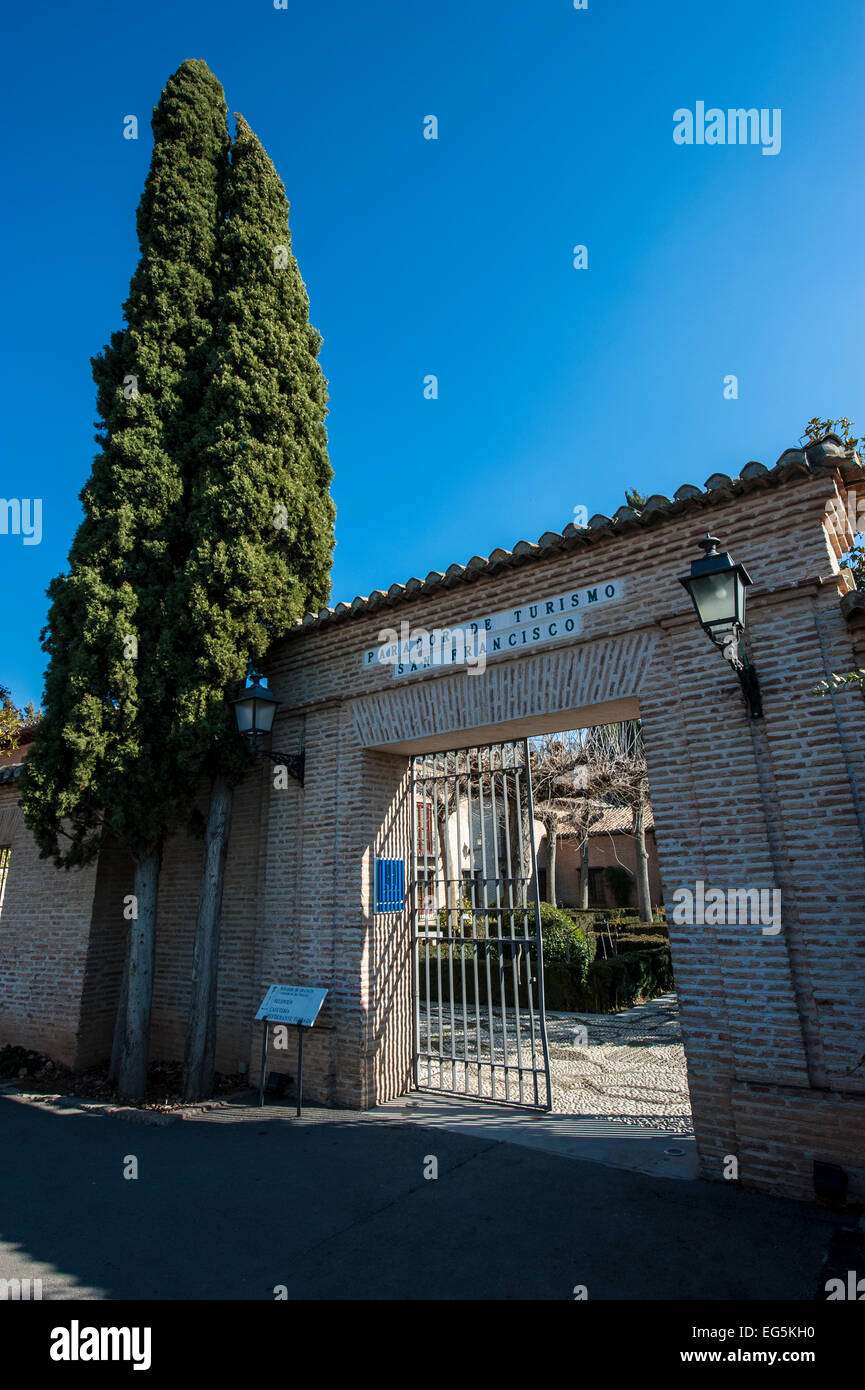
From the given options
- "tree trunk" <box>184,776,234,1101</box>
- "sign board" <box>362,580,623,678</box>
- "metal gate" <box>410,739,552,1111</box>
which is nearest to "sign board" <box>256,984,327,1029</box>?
"tree trunk" <box>184,776,234,1101</box>

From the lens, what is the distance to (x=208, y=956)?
6.47 meters

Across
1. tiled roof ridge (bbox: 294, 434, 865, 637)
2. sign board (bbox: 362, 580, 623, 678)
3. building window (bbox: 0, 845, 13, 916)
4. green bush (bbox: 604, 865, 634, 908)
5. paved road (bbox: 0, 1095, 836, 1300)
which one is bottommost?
paved road (bbox: 0, 1095, 836, 1300)

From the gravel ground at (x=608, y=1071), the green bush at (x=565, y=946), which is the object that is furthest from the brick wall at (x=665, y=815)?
the green bush at (x=565, y=946)

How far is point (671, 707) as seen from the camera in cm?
470

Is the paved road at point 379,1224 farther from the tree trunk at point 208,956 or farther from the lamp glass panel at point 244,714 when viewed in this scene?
the lamp glass panel at point 244,714

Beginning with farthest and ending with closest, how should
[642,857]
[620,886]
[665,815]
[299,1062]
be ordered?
[620,886]
[642,857]
[299,1062]
[665,815]

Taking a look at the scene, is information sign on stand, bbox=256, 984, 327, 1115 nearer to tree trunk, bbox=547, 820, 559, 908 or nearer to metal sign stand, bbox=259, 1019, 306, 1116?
metal sign stand, bbox=259, 1019, 306, 1116

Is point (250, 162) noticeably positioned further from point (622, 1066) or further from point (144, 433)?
point (622, 1066)

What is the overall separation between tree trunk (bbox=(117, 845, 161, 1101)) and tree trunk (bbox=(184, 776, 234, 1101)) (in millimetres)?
412

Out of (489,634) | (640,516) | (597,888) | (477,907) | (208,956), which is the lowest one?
(208,956)

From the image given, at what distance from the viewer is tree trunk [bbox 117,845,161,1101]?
6398mm

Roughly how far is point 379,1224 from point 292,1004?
2395mm

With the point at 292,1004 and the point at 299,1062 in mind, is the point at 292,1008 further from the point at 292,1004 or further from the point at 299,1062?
the point at 299,1062

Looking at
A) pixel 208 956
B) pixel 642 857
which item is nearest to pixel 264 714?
pixel 208 956
